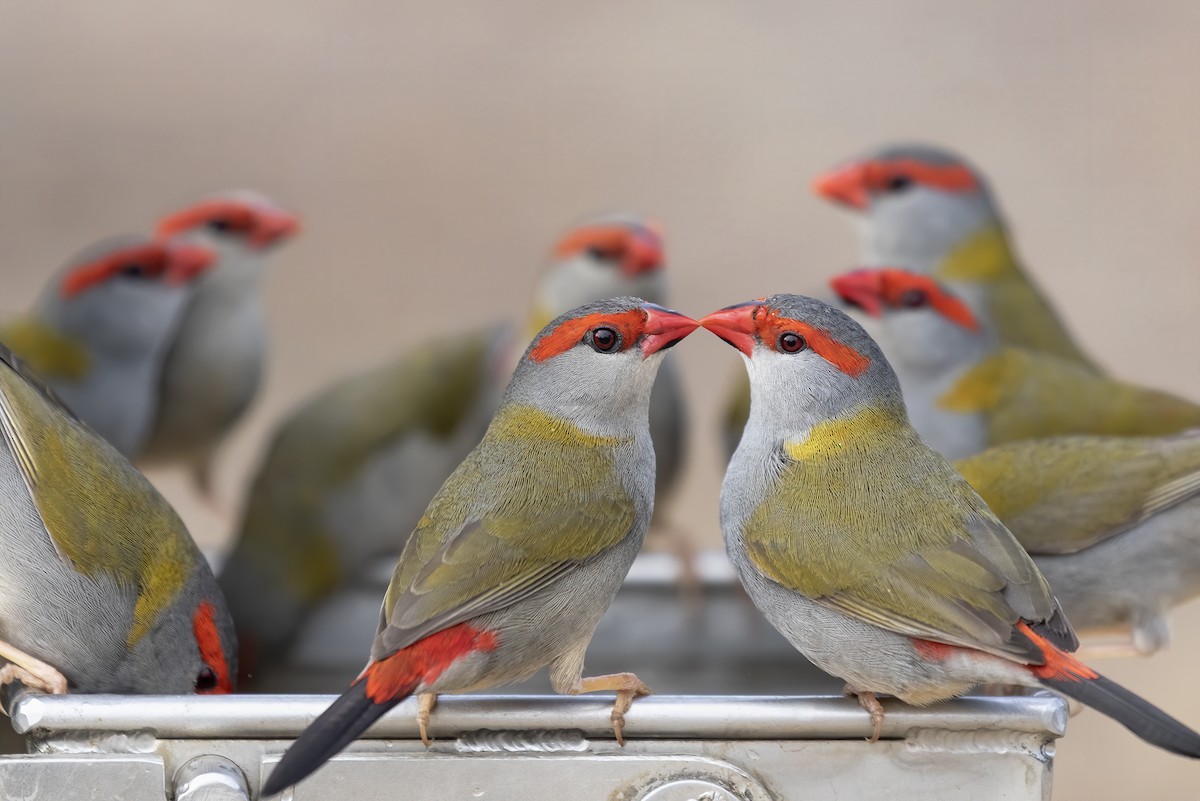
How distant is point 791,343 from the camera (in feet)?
3.99

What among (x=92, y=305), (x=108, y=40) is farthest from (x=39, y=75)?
(x=92, y=305)

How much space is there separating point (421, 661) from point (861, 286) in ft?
2.92

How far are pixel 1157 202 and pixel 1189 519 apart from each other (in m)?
2.31

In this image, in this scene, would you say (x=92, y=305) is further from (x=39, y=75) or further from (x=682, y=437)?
(x=39, y=75)

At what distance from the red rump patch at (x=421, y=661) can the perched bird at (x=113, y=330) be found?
1.07 meters

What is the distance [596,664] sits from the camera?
1961 millimetres

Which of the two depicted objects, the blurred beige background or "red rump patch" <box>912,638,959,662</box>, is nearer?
"red rump patch" <box>912,638,959,662</box>

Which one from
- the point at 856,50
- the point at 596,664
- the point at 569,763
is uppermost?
the point at 856,50

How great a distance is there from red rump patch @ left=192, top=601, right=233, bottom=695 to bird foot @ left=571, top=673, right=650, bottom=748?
0.36 meters

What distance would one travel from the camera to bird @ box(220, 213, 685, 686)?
6.57 ft

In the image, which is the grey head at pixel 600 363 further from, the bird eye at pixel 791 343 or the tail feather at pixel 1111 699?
the tail feather at pixel 1111 699

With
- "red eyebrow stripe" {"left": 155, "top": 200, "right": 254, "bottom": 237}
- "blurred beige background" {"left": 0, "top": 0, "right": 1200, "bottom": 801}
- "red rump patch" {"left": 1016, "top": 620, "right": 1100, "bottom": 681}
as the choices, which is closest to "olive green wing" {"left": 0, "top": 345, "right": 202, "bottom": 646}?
"red rump patch" {"left": 1016, "top": 620, "right": 1100, "bottom": 681}

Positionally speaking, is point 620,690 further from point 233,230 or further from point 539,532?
point 233,230

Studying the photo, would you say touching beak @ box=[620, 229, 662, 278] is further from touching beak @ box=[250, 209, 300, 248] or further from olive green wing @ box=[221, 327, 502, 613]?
touching beak @ box=[250, 209, 300, 248]
